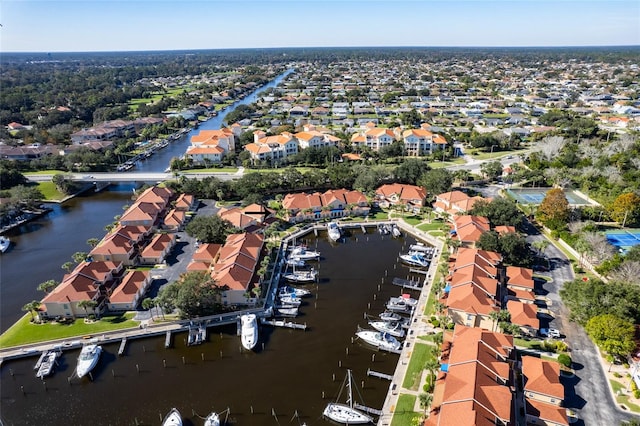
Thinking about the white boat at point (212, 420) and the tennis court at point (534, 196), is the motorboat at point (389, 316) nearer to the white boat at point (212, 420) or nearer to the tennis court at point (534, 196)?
the white boat at point (212, 420)

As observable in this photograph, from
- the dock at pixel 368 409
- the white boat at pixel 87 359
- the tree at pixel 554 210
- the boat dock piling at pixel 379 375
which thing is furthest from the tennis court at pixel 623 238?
the white boat at pixel 87 359

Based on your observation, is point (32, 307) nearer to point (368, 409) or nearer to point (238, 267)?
point (238, 267)

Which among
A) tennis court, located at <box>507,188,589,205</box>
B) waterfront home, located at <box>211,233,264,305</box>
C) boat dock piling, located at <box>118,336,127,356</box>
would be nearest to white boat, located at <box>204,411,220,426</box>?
boat dock piling, located at <box>118,336,127,356</box>

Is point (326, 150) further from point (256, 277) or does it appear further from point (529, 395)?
point (529, 395)

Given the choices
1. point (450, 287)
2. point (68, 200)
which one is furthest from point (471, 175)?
point (68, 200)

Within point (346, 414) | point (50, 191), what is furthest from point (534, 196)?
point (50, 191)
